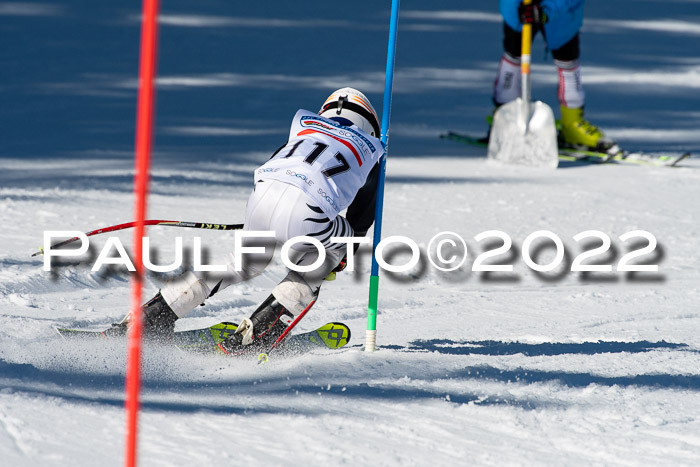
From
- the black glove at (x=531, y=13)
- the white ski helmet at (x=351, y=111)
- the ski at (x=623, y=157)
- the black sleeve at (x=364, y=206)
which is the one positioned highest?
the black glove at (x=531, y=13)

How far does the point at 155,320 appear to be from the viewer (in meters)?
3.67

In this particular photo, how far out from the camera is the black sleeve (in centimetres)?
389

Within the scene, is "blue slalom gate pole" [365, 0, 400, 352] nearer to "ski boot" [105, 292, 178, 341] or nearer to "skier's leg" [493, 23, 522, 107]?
"ski boot" [105, 292, 178, 341]

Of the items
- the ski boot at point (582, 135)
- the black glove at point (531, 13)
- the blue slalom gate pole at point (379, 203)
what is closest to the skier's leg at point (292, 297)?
the blue slalom gate pole at point (379, 203)

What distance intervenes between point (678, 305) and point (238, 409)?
248 centimetres

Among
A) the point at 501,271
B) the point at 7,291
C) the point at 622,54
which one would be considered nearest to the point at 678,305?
the point at 501,271

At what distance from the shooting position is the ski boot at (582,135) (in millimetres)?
8422

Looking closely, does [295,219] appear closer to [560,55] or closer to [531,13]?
[531,13]

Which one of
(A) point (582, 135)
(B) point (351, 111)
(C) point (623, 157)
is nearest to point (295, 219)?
(B) point (351, 111)

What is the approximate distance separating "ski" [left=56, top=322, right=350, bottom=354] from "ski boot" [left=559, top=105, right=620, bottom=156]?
16.2ft

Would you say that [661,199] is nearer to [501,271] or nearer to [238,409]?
[501,271]

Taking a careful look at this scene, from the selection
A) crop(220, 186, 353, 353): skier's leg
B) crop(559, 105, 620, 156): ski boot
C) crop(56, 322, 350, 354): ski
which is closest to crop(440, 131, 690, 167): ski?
crop(559, 105, 620, 156): ski boot

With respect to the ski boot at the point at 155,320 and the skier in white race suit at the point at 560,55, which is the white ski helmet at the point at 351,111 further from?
the skier in white race suit at the point at 560,55

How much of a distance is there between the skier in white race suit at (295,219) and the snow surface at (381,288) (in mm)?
164
